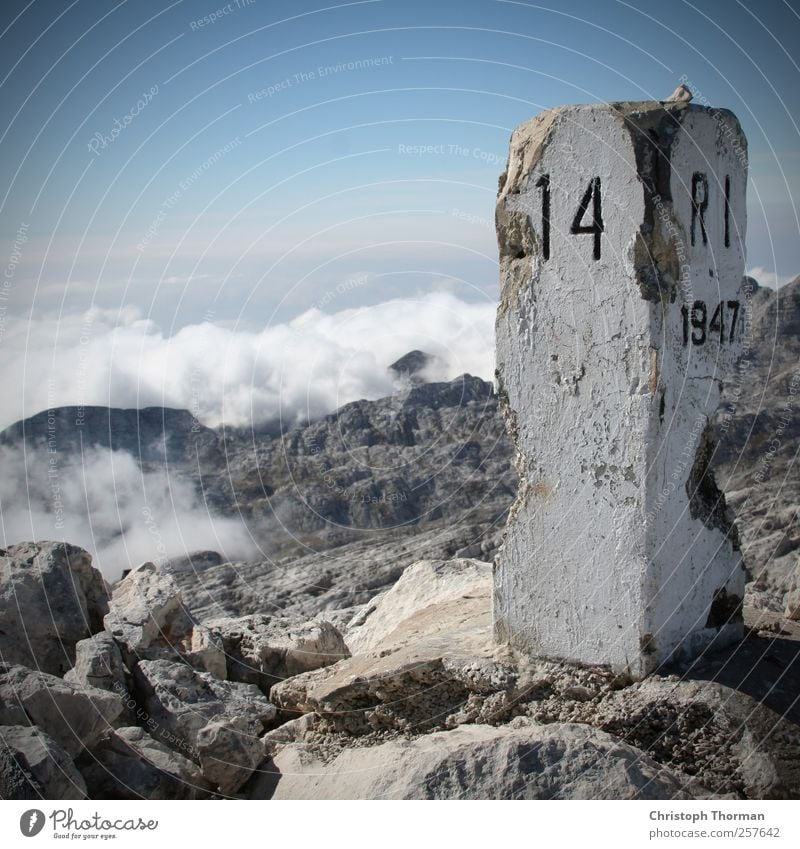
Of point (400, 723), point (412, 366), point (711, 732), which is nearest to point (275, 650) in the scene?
point (400, 723)

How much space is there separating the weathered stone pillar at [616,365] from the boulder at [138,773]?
221 cm

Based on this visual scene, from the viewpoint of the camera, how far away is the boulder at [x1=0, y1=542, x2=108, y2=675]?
24.7 feet

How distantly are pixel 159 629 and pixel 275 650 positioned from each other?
3.20 ft

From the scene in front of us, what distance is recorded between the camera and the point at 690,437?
20.5ft

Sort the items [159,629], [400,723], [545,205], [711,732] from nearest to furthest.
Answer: [711,732]
[545,205]
[400,723]
[159,629]

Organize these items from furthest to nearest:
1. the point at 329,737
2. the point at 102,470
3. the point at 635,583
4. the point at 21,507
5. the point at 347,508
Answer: the point at 347,508, the point at 102,470, the point at 21,507, the point at 329,737, the point at 635,583

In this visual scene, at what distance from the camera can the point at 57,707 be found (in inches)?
237

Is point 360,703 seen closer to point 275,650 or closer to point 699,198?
point 275,650

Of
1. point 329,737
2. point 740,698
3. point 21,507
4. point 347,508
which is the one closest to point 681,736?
point 740,698

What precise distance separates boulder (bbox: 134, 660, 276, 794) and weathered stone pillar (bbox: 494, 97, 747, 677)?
181 cm

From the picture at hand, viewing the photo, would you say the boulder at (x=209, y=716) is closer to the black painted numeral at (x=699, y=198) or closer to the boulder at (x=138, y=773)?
the boulder at (x=138, y=773)

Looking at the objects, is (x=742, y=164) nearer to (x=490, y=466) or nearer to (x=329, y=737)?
(x=329, y=737)

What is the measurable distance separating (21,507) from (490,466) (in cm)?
1381

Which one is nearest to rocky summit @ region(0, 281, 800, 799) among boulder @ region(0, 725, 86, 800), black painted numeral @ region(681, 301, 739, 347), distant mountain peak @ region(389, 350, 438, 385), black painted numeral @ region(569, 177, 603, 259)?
boulder @ region(0, 725, 86, 800)
